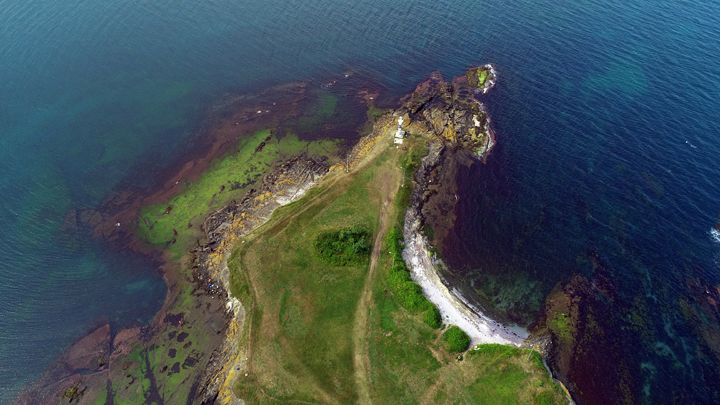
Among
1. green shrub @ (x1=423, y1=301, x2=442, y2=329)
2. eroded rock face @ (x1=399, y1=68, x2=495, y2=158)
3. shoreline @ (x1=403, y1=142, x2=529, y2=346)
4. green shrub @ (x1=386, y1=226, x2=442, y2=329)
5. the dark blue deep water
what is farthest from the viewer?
eroded rock face @ (x1=399, y1=68, x2=495, y2=158)

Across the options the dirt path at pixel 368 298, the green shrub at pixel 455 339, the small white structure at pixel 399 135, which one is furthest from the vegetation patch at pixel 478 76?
the green shrub at pixel 455 339

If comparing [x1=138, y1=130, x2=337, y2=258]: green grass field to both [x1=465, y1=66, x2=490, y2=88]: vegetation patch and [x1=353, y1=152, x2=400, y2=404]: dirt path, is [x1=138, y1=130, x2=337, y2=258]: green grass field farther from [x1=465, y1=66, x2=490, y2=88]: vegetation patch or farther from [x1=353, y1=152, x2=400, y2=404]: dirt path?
[x1=465, y1=66, x2=490, y2=88]: vegetation patch

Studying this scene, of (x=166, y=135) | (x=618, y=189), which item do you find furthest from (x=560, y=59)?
(x=166, y=135)

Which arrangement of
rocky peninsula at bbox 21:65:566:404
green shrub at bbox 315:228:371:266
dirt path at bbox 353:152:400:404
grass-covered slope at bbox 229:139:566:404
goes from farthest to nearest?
green shrub at bbox 315:228:371:266, rocky peninsula at bbox 21:65:566:404, dirt path at bbox 353:152:400:404, grass-covered slope at bbox 229:139:566:404

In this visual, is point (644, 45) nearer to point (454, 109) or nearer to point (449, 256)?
point (454, 109)

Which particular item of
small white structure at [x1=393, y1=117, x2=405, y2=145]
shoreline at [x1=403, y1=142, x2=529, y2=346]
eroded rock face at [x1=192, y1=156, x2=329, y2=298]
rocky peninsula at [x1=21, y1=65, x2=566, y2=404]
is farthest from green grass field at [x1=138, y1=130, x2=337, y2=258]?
shoreline at [x1=403, y1=142, x2=529, y2=346]

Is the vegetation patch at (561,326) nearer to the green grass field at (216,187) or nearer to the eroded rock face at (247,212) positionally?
the eroded rock face at (247,212)

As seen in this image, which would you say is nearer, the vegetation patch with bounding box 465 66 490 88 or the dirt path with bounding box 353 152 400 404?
the dirt path with bounding box 353 152 400 404
